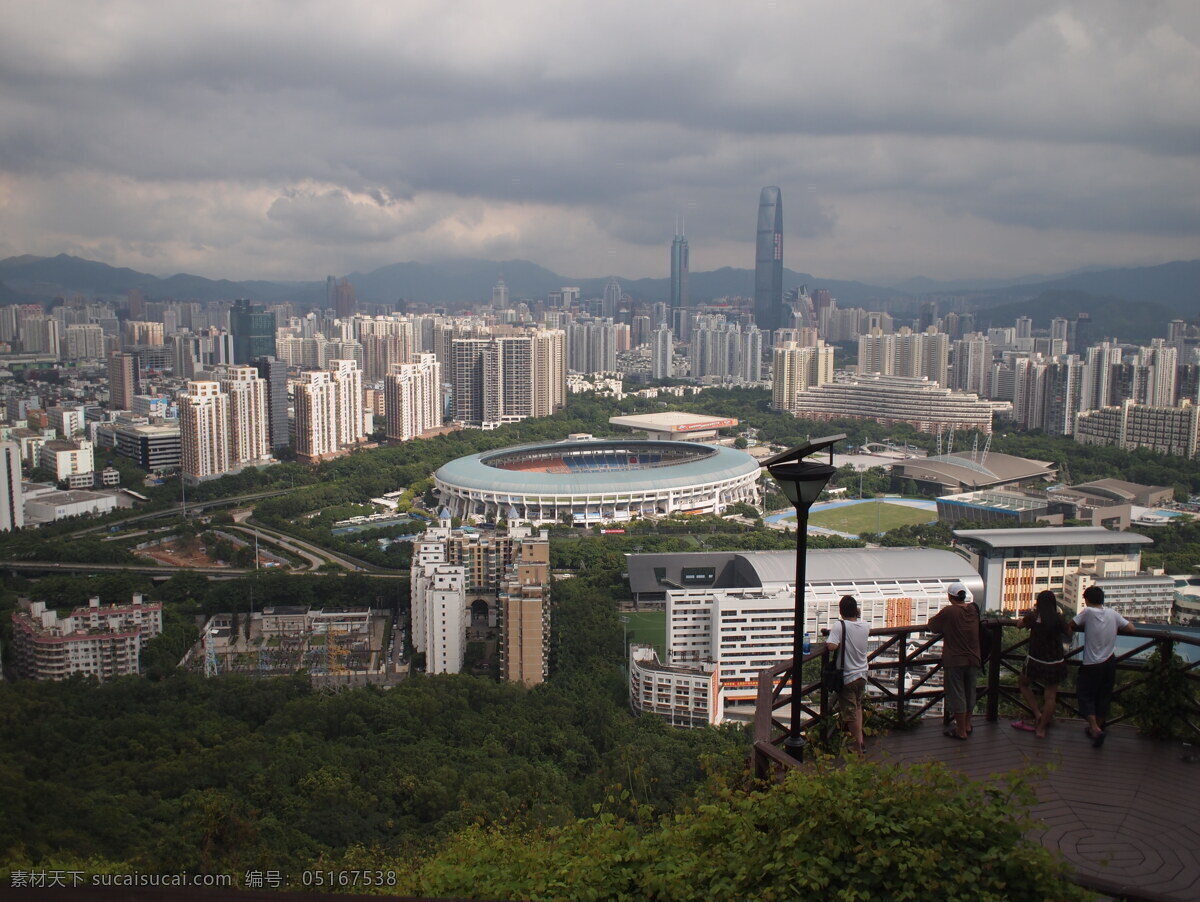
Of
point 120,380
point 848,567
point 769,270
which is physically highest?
point 769,270

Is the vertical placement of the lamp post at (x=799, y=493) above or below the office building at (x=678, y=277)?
below

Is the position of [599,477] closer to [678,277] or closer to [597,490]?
[597,490]

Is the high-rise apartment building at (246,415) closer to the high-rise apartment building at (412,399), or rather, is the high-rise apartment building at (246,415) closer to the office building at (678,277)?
the high-rise apartment building at (412,399)

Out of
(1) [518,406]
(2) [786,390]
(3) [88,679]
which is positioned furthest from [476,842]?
(2) [786,390]

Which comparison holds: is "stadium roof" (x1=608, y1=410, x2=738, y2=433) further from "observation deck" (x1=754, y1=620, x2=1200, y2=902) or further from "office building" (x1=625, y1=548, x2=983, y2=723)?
"observation deck" (x1=754, y1=620, x2=1200, y2=902)

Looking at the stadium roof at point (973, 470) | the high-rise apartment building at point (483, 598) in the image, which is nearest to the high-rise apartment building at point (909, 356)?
the stadium roof at point (973, 470)

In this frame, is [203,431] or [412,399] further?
[412,399]

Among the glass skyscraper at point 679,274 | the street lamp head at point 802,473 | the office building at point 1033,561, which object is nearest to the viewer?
the street lamp head at point 802,473

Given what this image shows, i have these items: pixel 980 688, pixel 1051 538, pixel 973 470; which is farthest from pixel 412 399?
pixel 980 688
